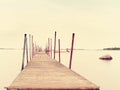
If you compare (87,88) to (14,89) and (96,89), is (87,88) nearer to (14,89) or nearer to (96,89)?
(96,89)

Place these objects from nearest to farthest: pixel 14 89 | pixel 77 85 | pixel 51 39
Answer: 1. pixel 14 89
2. pixel 77 85
3. pixel 51 39

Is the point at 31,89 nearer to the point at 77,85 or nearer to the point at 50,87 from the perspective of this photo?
the point at 50,87

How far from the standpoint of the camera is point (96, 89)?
356 inches

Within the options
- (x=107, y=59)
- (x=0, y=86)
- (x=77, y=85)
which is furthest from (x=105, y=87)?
(x=107, y=59)

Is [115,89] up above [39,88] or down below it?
below

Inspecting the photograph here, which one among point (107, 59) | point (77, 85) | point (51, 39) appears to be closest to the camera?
point (77, 85)

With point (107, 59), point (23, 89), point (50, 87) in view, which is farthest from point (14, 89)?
point (107, 59)

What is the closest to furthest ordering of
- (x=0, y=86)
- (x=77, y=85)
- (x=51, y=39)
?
(x=77, y=85)
(x=0, y=86)
(x=51, y=39)

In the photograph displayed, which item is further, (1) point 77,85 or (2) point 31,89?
(1) point 77,85

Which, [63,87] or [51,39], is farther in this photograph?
[51,39]

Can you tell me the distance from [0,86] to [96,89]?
27376 millimetres

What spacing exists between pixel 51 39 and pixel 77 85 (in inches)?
2271

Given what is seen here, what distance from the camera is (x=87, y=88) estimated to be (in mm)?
9164

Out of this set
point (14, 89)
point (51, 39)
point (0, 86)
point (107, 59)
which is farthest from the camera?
point (107, 59)
